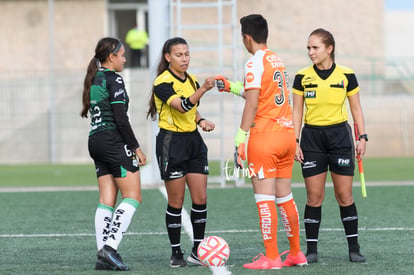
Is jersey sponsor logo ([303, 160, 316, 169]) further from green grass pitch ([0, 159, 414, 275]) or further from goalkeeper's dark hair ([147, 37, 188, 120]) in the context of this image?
goalkeeper's dark hair ([147, 37, 188, 120])

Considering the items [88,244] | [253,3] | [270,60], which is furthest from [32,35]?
[270,60]

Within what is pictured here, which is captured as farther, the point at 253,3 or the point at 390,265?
the point at 253,3

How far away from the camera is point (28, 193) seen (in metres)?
14.0

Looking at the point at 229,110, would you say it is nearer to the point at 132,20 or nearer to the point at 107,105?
the point at 132,20

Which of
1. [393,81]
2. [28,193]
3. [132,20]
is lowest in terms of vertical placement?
[28,193]

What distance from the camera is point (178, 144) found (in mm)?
7340

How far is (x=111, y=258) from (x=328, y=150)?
2.21m

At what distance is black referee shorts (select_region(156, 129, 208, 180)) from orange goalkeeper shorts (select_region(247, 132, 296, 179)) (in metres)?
0.61

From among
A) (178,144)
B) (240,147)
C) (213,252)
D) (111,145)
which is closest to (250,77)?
(240,147)

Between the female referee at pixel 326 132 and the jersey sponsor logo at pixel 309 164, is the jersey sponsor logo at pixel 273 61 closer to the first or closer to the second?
the female referee at pixel 326 132

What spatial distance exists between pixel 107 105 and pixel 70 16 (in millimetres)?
20118

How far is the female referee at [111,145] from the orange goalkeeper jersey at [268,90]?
1.12 m

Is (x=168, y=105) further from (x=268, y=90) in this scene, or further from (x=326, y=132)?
(x=326, y=132)

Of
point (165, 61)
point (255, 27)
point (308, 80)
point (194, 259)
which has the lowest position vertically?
point (194, 259)
